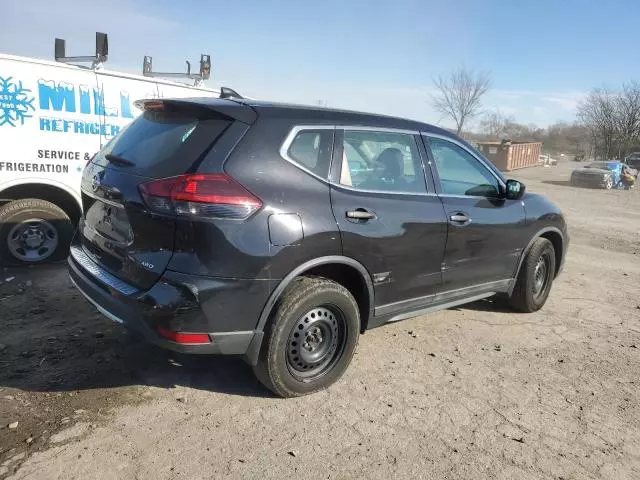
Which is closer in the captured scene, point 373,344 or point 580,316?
point 373,344

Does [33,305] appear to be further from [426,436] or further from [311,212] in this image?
[426,436]

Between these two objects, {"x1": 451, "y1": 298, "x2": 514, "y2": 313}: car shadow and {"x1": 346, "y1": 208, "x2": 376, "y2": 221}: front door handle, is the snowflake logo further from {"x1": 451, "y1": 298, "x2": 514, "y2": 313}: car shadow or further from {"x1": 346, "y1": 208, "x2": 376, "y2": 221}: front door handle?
{"x1": 451, "y1": 298, "x2": 514, "y2": 313}: car shadow

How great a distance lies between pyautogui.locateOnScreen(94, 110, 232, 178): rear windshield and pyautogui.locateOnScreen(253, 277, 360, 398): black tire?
0.98 meters

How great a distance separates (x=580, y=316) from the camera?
5.47m

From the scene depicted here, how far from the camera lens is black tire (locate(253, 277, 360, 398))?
3148 mm

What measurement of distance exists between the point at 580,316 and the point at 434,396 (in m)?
2.71

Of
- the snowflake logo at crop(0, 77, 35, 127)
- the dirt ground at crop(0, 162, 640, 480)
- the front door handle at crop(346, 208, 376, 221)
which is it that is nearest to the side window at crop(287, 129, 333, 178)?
the front door handle at crop(346, 208, 376, 221)

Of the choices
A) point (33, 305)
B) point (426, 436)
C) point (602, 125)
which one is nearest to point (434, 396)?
point (426, 436)

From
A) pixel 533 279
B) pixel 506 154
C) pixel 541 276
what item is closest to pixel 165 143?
pixel 533 279

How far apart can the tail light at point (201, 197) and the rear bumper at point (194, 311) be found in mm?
362

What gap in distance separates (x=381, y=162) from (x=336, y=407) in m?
1.76

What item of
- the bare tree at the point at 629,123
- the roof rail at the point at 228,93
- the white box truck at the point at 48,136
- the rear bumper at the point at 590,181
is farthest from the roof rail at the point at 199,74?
the bare tree at the point at 629,123

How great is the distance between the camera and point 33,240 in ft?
18.6

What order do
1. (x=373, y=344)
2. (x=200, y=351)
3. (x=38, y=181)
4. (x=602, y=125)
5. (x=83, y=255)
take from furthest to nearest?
(x=602, y=125), (x=38, y=181), (x=373, y=344), (x=83, y=255), (x=200, y=351)
